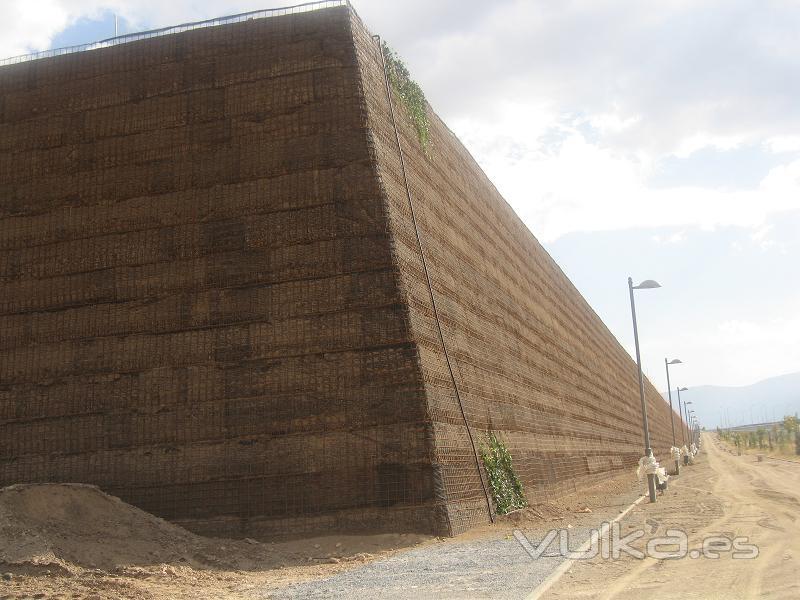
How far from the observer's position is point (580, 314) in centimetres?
4772

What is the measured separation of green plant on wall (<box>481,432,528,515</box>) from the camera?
53.5 ft

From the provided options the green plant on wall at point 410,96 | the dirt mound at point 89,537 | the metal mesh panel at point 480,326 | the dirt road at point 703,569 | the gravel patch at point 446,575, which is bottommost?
the dirt road at point 703,569

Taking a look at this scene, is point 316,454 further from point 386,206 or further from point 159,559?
point 386,206

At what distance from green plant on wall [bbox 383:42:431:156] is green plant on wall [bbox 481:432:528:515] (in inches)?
306

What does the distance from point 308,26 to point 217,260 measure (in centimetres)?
524

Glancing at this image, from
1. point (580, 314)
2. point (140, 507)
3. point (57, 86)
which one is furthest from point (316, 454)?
point (580, 314)

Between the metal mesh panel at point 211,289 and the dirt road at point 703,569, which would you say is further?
the metal mesh panel at point 211,289

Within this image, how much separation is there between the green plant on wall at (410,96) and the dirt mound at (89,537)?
10.9 metres

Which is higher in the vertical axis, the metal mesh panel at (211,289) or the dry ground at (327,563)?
the metal mesh panel at (211,289)

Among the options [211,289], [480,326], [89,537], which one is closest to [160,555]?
[89,537]

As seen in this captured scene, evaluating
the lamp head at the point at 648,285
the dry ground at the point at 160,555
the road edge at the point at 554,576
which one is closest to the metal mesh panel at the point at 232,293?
the dry ground at the point at 160,555

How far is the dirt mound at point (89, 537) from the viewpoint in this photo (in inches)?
423

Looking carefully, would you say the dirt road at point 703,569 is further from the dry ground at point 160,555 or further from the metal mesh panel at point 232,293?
the metal mesh panel at point 232,293

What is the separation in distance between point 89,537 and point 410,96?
12340mm
